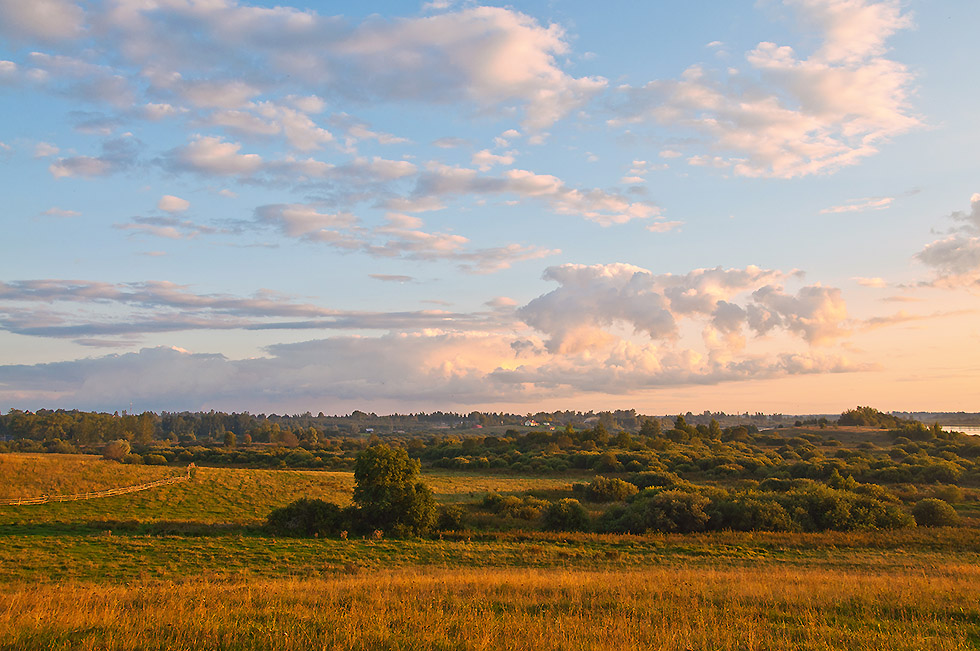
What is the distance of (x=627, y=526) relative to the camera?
40094 millimetres

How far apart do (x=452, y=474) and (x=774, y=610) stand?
7324cm

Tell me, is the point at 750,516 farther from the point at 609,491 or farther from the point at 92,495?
the point at 92,495

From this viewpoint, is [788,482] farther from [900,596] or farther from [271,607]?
[271,607]

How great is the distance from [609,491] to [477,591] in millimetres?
44495

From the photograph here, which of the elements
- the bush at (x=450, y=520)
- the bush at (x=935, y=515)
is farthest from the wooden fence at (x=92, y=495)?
the bush at (x=935, y=515)

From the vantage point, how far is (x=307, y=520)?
38.9 meters

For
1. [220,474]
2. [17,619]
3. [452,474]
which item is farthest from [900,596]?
[452,474]

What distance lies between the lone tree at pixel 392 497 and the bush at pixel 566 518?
7.88 metres

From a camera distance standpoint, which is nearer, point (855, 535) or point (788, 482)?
point (855, 535)

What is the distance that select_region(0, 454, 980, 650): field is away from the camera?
8.49 metres

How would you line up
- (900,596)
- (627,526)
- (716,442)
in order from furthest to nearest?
(716,442) < (627,526) < (900,596)

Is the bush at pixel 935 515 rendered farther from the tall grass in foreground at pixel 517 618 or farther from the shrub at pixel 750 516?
the tall grass in foreground at pixel 517 618

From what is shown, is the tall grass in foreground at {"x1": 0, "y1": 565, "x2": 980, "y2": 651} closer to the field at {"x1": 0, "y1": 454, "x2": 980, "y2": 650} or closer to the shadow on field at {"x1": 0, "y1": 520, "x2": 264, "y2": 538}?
the field at {"x1": 0, "y1": 454, "x2": 980, "y2": 650}

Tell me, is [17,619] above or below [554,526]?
above
